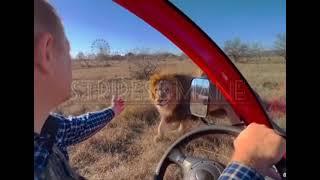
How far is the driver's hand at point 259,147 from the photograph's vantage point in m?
1.82

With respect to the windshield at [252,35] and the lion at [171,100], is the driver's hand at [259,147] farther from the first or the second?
the lion at [171,100]

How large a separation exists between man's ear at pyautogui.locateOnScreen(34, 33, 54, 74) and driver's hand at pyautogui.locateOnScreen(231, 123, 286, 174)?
2.40ft

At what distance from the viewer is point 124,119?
2.04 meters

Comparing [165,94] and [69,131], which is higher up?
[165,94]

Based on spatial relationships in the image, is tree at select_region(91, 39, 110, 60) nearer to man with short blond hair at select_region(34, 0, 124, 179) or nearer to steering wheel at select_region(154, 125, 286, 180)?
man with short blond hair at select_region(34, 0, 124, 179)

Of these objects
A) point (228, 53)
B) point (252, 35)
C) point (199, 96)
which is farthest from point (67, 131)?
point (252, 35)

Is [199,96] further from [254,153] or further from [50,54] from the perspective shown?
[50,54]

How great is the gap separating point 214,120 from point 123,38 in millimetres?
444

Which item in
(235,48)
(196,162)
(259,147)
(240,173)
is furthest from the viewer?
(196,162)

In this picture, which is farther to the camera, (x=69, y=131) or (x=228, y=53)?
(x=69, y=131)

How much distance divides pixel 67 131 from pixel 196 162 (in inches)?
19.9

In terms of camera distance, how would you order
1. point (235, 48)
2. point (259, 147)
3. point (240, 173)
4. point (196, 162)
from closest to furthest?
point (240, 173)
point (259, 147)
point (235, 48)
point (196, 162)

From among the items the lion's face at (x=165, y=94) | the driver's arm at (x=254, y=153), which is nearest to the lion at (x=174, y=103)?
the lion's face at (x=165, y=94)

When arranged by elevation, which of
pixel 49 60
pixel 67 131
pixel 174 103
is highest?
pixel 49 60
